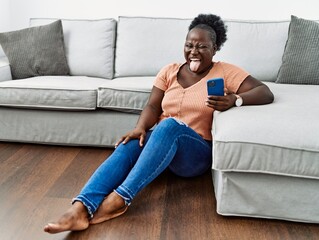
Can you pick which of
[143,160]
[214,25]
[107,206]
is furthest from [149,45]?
[107,206]

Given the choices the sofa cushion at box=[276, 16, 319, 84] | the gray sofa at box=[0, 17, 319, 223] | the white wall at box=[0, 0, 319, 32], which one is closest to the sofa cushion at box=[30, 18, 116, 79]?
the gray sofa at box=[0, 17, 319, 223]

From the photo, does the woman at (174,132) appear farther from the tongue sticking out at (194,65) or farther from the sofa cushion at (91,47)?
the sofa cushion at (91,47)

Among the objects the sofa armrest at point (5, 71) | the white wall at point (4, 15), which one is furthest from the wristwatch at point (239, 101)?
the white wall at point (4, 15)

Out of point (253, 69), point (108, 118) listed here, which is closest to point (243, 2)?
point (253, 69)

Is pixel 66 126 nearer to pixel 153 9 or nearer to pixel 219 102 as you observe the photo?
pixel 219 102

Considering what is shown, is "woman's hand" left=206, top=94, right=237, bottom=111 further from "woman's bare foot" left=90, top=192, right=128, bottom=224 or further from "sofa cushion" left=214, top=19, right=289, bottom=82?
"sofa cushion" left=214, top=19, right=289, bottom=82

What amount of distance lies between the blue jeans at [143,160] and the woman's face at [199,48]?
329 mm

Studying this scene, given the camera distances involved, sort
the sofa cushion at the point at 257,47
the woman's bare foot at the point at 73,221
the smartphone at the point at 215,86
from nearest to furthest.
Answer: the woman's bare foot at the point at 73,221
the smartphone at the point at 215,86
the sofa cushion at the point at 257,47

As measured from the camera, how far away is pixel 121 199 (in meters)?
1.57

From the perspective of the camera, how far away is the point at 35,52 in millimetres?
2682

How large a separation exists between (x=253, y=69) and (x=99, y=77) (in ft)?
3.66

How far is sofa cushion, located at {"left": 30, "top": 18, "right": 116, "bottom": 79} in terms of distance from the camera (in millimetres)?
2752

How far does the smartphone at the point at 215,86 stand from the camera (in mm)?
1645

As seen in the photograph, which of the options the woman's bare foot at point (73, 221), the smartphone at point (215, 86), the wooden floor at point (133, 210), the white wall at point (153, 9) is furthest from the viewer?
the white wall at point (153, 9)
